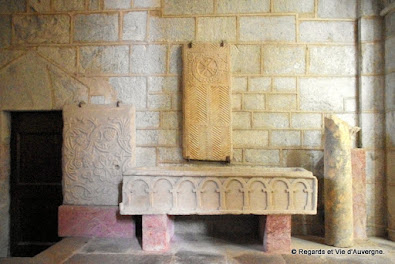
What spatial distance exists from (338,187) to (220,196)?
3.89 feet

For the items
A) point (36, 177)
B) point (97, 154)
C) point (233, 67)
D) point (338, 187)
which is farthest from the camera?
point (36, 177)

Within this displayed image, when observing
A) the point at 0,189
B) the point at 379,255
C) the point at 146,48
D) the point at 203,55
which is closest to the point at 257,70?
the point at 203,55

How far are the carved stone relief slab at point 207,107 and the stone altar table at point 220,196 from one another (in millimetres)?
518

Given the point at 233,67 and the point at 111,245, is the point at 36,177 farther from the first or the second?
the point at 233,67

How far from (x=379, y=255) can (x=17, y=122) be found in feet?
13.8

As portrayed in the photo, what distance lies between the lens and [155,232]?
2.68m

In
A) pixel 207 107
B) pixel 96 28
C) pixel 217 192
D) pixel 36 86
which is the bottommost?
pixel 217 192

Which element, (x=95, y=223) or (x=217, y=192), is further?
(x=95, y=223)

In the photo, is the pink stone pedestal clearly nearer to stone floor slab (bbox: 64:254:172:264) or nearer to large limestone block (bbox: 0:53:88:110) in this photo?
stone floor slab (bbox: 64:254:172:264)

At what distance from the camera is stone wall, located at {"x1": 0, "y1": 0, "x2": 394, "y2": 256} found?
126 inches

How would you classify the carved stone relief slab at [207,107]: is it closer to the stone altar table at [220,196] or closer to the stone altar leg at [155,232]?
the stone altar table at [220,196]

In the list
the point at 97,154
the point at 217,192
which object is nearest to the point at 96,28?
the point at 97,154

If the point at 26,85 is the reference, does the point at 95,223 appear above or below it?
below

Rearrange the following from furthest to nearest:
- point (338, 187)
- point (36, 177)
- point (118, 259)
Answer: point (36, 177) < point (338, 187) < point (118, 259)
